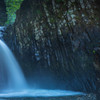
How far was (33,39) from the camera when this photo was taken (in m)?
8.02

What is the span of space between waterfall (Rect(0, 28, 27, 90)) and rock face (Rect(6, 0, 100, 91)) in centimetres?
42

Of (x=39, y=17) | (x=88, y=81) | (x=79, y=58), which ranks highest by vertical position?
(x=39, y=17)

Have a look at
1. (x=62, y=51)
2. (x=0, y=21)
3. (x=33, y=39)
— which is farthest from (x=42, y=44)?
(x=0, y=21)

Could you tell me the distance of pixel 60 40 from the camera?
6.96 meters

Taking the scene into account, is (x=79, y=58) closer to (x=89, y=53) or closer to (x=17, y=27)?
(x=89, y=53)

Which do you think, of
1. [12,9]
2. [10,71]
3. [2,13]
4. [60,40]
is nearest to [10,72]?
[10,71]

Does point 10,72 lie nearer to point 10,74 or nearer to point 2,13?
point 10,74

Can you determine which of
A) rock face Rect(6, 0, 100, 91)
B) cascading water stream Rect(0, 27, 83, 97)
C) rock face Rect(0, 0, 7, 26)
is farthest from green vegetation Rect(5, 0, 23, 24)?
cascading water stream Rect(0, 27, 83, 97)

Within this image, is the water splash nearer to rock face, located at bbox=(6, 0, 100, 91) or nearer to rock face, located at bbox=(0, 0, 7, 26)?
rock face, located at bbox=(6, 0, 100, 91)

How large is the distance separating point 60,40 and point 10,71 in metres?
3.61

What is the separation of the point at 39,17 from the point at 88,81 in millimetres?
4054

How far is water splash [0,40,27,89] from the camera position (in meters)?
8.37

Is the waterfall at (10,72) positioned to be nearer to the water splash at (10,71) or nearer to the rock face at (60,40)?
the water splash at (10,71)

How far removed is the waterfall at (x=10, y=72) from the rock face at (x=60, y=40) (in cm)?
42
